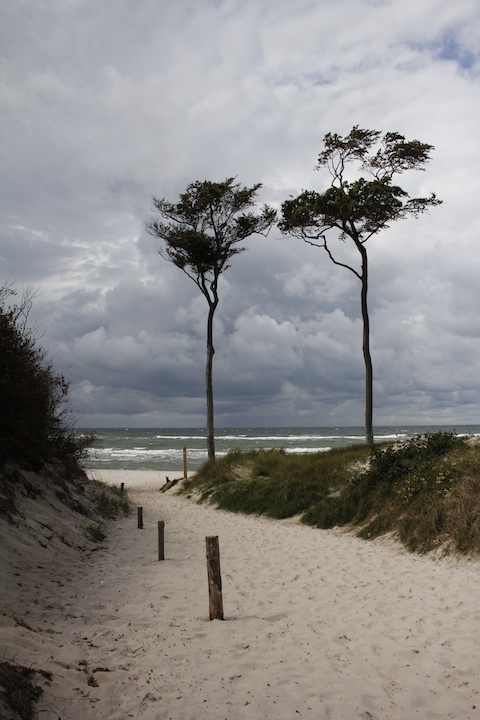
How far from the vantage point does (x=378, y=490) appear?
44.4 feet

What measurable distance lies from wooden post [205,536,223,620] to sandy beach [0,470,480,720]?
208 mm

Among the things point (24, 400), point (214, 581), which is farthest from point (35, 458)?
point (214, 581)

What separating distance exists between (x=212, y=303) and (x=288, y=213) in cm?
599

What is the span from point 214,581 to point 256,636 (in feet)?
2.95

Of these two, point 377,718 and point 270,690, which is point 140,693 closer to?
point 270,690

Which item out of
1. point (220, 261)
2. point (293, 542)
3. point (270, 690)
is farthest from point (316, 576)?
point (220, 261)

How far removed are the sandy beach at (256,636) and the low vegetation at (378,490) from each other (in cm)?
100

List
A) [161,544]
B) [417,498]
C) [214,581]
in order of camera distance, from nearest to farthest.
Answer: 1. [214,581]
2. [161,544]
3. [417,498]

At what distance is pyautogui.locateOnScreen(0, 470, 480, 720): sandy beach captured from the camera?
4.62 meters

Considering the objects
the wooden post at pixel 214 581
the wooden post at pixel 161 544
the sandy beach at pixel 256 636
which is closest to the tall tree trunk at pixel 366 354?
the sandy beach at pixel 256 636

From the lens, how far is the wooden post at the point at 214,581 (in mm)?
6773

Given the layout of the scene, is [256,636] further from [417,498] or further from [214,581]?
[417,498]

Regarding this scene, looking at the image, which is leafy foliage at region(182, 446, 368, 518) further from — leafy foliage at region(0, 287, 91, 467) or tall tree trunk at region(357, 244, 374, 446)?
leafy foliage at region(0, 287, 91, 467)

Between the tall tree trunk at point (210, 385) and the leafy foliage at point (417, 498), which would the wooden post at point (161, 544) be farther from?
the tall tree trunk at point (210, 385)
